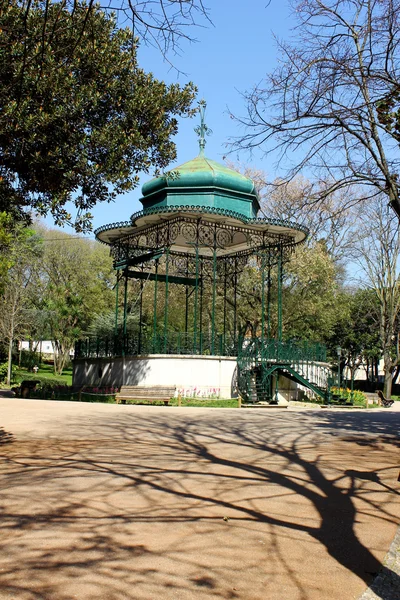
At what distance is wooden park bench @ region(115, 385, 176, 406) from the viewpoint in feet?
72.7

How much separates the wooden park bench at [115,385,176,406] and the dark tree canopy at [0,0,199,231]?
36.0 feet

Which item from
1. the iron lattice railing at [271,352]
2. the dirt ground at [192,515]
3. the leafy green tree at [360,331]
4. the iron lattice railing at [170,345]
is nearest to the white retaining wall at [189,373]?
the iron lattice railing at [170,345]

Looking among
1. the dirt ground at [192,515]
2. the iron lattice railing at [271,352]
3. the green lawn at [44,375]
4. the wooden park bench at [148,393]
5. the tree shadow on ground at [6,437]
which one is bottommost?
the dirt ground at [192,515]

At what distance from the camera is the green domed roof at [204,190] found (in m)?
24.5

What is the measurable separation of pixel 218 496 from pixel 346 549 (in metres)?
2.13

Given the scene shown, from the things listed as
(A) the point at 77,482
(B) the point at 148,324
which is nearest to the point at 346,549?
(A) the point at 77,482

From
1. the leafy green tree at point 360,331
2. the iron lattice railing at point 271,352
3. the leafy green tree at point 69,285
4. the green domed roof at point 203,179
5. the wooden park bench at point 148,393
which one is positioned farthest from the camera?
the leafy green tree at point 360,331

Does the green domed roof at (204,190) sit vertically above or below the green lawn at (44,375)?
above

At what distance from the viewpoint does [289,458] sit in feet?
34.0

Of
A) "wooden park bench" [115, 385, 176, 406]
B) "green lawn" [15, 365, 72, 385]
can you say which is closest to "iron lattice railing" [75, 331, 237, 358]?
"wooden park bench" [115, 385, 176, 406]

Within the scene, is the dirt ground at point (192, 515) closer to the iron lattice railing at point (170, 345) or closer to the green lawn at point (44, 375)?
the iron lattice railing at point (170, 345)

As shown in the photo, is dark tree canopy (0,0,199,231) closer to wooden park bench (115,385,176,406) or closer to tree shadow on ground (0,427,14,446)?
tree shadow on ground (0,427,14,446)

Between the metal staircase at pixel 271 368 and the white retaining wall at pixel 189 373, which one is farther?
the metal staircase at pixel 271 368

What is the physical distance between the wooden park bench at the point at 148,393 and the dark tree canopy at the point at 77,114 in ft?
36.0
